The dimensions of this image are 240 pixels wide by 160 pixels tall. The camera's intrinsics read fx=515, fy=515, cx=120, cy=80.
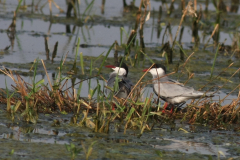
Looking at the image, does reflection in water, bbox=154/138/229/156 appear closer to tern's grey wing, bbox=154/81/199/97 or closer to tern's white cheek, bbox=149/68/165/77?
tern's grey wing, bbox=154/81/199/97

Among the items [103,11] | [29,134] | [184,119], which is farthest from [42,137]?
[103,11]

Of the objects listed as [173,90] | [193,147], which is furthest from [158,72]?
[193,147]

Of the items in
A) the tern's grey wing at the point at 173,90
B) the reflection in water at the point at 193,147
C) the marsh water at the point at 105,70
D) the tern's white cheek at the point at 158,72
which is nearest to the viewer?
the marsh water at the point at 105,70

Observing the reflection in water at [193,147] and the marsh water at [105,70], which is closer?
the marsh water at [105,70]

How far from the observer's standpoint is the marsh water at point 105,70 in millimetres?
4395

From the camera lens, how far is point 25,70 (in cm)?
827

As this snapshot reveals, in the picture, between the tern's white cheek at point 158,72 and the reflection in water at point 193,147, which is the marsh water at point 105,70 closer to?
the reflection in water at point 193,147

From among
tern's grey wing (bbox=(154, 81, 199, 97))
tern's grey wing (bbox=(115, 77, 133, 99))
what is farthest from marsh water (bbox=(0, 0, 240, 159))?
tern's grey wing (bbox=(115, 77, 133, 99))

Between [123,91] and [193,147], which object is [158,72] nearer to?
[123,91]

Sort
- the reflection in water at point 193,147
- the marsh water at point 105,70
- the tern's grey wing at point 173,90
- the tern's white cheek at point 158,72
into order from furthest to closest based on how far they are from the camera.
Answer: the tern's white cheek at point 158,72, the tern's grey wing at point 173,90, the reflection in water at point 193,147, the marsh water at point 105,70

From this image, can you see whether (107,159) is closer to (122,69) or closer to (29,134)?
(29,134)

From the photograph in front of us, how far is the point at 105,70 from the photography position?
340 inches

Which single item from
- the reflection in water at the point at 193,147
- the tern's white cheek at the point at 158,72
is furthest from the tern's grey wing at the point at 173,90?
the reflection in water at the point at 193,147

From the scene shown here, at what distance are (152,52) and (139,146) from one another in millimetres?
5733
